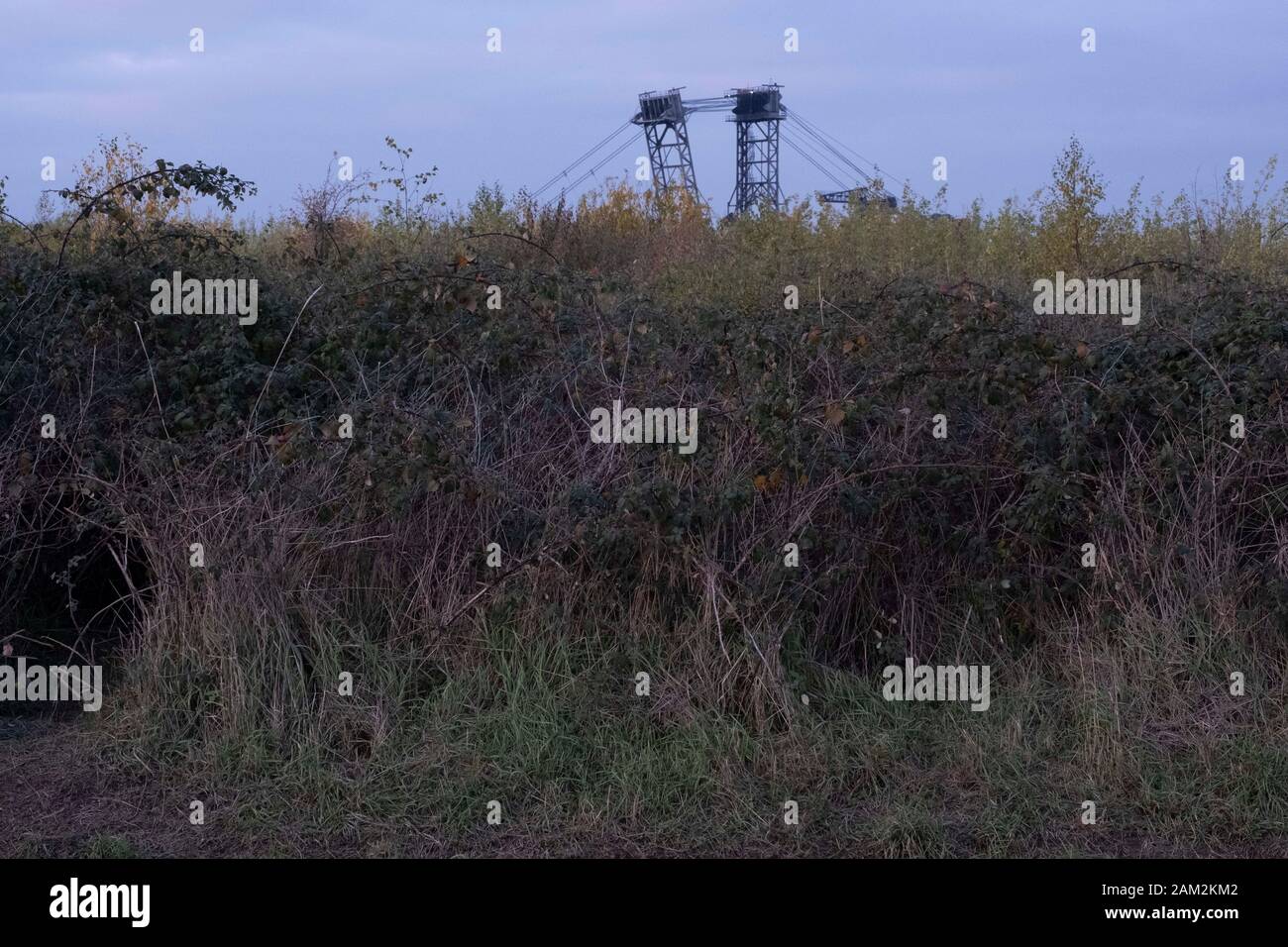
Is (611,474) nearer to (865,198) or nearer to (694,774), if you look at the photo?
(694,774)

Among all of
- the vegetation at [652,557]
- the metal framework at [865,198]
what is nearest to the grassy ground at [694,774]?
the vegetation at [652,557]

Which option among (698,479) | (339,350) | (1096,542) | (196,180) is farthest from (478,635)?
(196,180)

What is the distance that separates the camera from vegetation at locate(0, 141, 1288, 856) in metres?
4.55

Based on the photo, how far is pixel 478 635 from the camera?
5.10 meters

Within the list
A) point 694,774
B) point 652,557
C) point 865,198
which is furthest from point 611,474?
point 865,198

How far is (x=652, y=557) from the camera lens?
5.12m

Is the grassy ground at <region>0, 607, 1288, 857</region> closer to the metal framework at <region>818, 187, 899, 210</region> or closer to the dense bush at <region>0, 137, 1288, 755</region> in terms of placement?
the dense bush at <region>0, 137, 1288, 755</region>

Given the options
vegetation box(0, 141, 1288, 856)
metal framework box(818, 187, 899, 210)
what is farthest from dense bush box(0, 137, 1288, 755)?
metal framework box(818, 187, 899, 210)

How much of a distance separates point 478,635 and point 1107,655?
2619 mm

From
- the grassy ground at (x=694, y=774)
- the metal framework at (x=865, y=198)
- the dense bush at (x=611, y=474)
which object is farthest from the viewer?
the metal framework at (x=865, y=198)

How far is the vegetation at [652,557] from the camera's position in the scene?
4547mm

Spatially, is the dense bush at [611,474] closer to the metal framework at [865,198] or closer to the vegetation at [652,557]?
the vegetation at [652,557]

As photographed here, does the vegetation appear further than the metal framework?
No

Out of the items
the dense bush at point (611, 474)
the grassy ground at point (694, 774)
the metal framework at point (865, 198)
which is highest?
the metal framework at point (865, 198)
